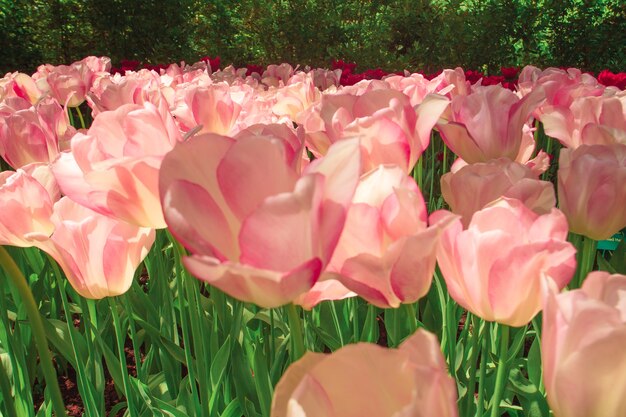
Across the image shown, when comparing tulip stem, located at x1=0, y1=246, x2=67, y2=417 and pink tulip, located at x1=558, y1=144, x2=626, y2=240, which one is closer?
tulip stem, located at x1=0, y1=246, x2=67, y2=417

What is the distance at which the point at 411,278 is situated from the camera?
64 centimetres

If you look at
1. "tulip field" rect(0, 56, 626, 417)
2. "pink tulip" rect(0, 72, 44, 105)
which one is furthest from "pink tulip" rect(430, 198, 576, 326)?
"pink tulip" rect(0, 72, 44, 105)

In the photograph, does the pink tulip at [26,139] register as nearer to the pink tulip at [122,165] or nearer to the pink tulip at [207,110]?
the pink tulip at [207,110]

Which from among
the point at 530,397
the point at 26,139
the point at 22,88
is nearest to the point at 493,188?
the point at 530,397

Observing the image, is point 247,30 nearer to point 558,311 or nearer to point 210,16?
point 210,16

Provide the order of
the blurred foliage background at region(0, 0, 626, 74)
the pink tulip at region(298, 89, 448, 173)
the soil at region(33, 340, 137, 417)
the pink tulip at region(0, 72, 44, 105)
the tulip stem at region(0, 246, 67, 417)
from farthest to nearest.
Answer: the blurred foliage background at region(0, 0, 626, 74) → the pink tulip at region(0, 72, 44, 105) → the soil at region(33, 340, 137, 417) → the pink tulip at region(298, 89, 448, 173) → the tulip stem at region(0, 246, 67, 417)

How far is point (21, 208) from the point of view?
3.25 ft

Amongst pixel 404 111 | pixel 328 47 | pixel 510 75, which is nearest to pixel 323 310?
pixel 404 111

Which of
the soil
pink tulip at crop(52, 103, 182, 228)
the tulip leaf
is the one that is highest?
pink tulip at crop(52, 103, 182, 228)

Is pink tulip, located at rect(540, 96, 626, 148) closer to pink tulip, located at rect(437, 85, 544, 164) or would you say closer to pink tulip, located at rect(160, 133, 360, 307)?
pink tulip, located at rect(437, 85, 544, 164)

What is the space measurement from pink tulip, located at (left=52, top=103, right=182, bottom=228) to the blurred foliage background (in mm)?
6662

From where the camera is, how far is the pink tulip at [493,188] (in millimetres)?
840

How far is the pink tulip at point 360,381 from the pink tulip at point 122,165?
317mm

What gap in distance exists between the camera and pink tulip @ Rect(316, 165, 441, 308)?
615 millimetres
